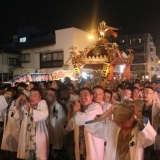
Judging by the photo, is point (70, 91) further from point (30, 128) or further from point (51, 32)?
point (51, 32)

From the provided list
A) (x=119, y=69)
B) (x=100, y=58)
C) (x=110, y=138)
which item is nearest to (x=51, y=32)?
(x=119, y=69)

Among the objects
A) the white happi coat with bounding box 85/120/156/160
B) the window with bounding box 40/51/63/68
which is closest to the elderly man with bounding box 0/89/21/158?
the white happi coat with bounding box 85/120/156/160

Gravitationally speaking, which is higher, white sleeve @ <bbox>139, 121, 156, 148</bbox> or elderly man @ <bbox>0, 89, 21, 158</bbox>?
white sleeve @ <bbox>139, 121, 156, 148</bbox>

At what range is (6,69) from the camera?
77.4 feet

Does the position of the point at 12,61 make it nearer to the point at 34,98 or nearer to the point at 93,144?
the point at 34,98

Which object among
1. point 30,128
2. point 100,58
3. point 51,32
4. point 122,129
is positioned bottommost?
point 30,128

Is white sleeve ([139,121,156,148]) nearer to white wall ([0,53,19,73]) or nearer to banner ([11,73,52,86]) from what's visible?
banner ([11,73,52,86])

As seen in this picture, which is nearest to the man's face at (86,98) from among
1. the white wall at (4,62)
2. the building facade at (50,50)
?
the building facade at (50,50)

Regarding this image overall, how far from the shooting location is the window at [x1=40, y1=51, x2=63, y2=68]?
20859 millimetres

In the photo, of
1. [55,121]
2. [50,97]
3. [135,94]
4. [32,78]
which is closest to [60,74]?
[32,78]

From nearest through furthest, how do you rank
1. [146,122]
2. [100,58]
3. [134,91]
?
1. [146,122]
2. [134,91]
3. [100,58]

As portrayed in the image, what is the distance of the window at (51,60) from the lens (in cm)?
2086

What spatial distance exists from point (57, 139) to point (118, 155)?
2600 millimetres

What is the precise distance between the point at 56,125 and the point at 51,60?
16720 mm
